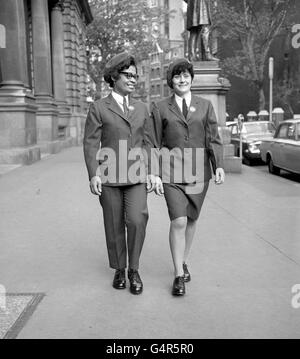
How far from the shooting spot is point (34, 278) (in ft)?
15.6

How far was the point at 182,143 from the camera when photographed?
4.32m

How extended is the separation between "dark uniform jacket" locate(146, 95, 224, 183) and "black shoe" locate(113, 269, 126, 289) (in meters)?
0.95

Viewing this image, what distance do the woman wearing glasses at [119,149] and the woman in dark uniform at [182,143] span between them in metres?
0.17

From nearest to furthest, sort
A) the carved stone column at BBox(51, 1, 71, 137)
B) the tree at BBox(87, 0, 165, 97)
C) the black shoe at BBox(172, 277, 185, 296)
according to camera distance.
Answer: the black shoe at BBox(172, 277, 185, 296), the carved stone column at BBox(51, 1, 71, 137), the tree at BBox(87, 0, 165, 97)

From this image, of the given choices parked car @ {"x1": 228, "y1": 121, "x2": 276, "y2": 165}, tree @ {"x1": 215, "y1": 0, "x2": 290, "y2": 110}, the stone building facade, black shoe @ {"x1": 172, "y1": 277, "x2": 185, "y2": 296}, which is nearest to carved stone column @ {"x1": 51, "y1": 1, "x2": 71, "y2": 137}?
the stone building facade

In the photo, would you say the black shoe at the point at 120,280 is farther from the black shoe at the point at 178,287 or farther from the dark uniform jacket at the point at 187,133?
the dark uniform jacket at the point at 187,133

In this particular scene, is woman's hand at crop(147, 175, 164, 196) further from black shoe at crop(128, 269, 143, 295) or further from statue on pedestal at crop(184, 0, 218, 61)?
statue on pedestal at crop(184, 0, 218, 61)

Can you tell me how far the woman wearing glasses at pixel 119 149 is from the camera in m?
4.27

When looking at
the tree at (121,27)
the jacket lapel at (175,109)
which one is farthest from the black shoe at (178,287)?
the tree at (121,27)

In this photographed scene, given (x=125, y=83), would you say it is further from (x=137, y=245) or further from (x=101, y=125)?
(x=137, y=245)

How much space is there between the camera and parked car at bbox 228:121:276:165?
17.0 meters

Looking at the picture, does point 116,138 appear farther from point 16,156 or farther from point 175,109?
point 16,156

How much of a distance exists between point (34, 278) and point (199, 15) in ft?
31.2
